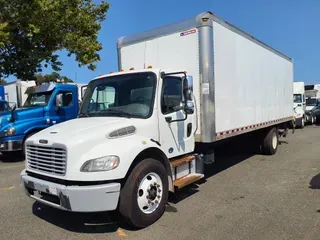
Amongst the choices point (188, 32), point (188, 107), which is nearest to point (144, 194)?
point (188, 107)

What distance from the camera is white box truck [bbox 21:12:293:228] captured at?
4.08 m

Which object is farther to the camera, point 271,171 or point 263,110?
point 263,110

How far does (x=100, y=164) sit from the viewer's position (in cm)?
405

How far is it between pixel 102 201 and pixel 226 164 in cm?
559

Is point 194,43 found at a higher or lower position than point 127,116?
higher

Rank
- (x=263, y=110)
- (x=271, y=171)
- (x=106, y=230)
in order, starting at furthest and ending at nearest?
(x=263, y=110) < (x=271, y=171) < (x=106, y=230)

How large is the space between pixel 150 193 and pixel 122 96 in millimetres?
1719

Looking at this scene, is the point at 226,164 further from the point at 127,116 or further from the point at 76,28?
the point at 76,28

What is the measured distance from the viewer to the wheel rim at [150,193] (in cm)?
447

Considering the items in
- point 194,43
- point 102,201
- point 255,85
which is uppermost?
point 194,43

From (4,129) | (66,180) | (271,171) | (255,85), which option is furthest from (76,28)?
(66,180)

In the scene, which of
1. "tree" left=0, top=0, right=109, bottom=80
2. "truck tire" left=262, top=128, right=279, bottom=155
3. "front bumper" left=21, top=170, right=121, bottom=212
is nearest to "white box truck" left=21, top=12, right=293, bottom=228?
"front bumper" left=21, top=170, right=121, bottom=212

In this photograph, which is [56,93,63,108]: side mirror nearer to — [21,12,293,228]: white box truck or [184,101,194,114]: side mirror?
[21,12,293,228]: white box truck

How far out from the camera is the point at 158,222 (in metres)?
4.70
